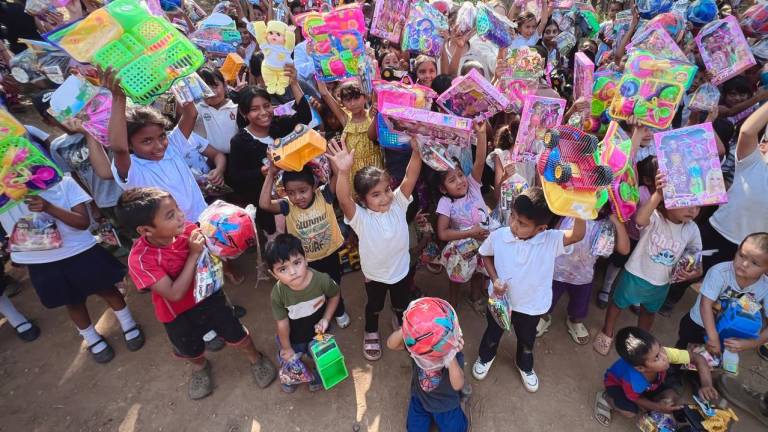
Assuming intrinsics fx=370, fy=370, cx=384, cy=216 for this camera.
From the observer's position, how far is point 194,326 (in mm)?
2596

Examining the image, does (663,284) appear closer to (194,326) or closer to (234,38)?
(194,326)

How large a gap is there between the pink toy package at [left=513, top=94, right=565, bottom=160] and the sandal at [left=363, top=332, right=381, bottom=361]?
1913mm

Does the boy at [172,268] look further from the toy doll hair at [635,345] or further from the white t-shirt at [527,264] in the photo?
the toy doll hair at [635,345]

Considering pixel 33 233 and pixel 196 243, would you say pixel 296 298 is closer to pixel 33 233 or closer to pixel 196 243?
pixel 196 243

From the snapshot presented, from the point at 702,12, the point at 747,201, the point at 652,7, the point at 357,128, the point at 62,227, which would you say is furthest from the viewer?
the point at 652,7

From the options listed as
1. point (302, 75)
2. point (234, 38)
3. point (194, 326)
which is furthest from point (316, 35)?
point (194, 326)

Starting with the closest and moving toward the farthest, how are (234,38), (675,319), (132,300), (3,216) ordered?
1. (3,216)
2. (675,319)
3. (132,300)
4. (234,38)

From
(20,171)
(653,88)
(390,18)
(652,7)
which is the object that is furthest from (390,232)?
(652,7)

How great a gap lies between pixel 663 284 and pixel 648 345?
2.24 feet

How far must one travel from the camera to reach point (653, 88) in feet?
7.98

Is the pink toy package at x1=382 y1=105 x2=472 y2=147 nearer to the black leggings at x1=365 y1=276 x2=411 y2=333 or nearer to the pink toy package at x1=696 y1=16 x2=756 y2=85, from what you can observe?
the black leggings at x1=365 y1=276 x2=411 y2=333

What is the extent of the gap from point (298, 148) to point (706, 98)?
3.42 meters

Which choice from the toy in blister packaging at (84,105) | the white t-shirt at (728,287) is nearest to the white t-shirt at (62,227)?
the toy in blister packaging at (84,105)

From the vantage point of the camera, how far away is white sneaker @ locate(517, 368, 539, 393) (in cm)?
275
